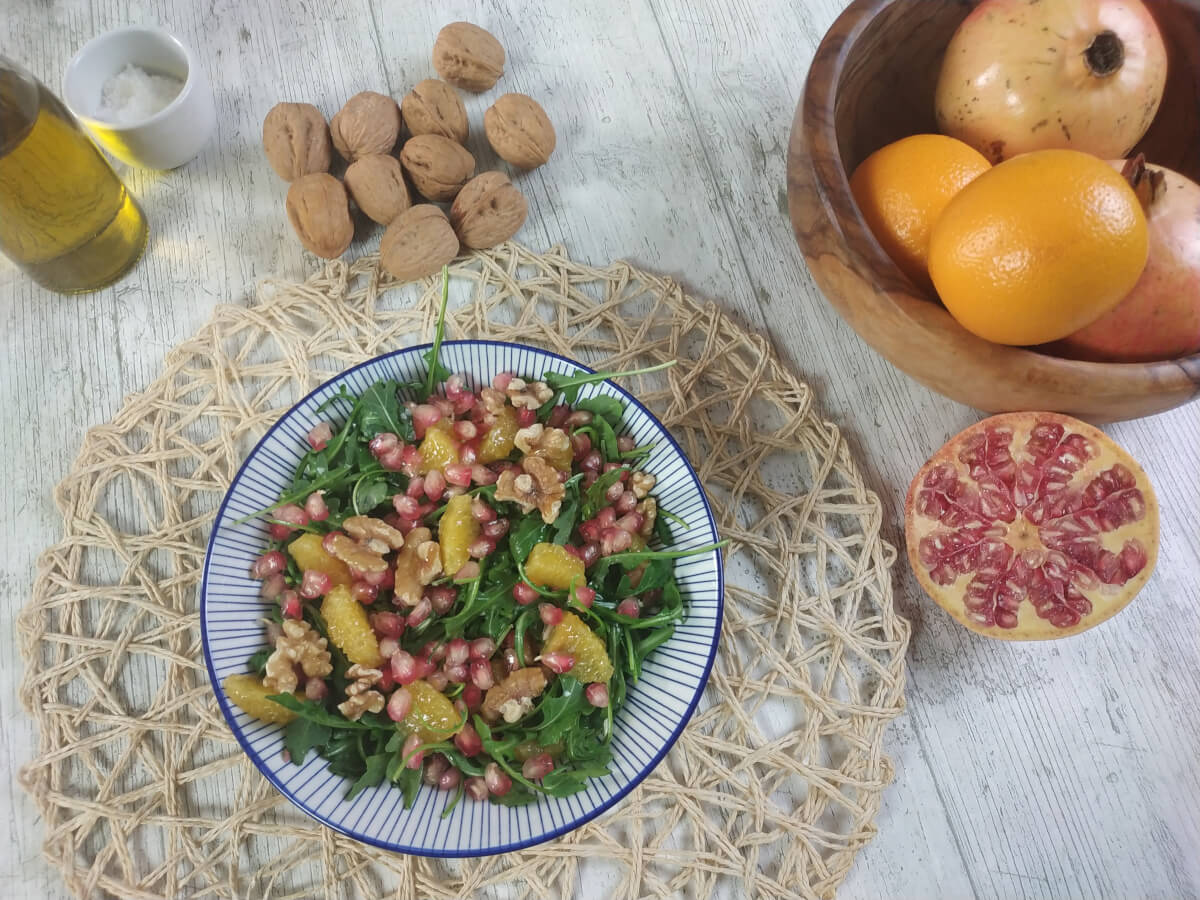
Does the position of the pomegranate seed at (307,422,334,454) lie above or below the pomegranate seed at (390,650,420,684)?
above

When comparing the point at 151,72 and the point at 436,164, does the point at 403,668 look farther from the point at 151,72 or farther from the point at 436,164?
the point at 151,72

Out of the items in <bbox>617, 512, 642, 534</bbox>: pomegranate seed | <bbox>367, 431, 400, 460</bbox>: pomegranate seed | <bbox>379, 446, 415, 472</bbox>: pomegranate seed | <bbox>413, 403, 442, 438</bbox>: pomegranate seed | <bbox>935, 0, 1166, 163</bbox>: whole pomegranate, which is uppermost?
<bbox>935, 0, 1166, 163</bbox>: whole pomegranate

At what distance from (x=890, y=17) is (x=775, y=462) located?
555mm

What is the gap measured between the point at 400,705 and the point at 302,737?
104 millimetres

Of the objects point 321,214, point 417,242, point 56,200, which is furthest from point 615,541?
point 56,200

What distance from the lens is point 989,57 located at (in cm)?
99

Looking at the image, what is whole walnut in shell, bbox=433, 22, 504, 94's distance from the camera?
1.26 metres

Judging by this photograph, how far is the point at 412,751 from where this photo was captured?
2.90 ft

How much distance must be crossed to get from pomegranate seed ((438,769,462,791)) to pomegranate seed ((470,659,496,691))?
0.31 ft

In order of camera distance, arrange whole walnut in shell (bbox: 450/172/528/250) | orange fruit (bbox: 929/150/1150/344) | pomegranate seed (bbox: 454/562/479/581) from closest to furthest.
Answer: orange fruit (bbox: 929/150/1150/344), pomegranate seed (bbox: 454/562/479/581), whole walnut in shell (bbox: 450/172/528/250)

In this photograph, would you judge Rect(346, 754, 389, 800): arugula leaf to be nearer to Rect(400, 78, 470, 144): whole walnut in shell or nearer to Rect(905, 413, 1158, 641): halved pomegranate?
Rect(905, 413, 1158, 641): halved pomegranate

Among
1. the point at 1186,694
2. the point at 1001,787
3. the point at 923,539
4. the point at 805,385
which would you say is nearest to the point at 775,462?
the point at 805,385

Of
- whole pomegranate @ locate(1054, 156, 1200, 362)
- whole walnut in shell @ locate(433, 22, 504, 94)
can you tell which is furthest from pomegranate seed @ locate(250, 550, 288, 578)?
whole pomegranate @ locate(1054, 156, 1200, 362)

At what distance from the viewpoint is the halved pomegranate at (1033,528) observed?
103 cm
